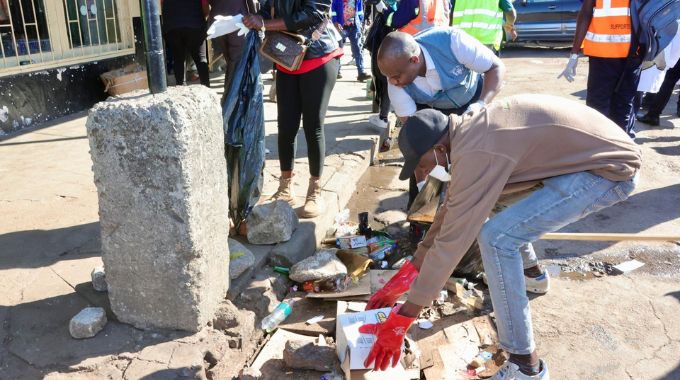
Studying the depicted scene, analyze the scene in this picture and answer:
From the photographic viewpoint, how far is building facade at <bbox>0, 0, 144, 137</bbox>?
5.07 metres

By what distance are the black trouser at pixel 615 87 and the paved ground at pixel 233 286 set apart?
680 millimetres

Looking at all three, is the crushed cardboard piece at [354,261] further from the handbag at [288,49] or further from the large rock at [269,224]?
the handbag at [288,49]

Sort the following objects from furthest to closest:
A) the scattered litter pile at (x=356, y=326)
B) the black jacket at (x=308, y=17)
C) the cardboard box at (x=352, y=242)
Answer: the cardboard box at (x=352, y=242) < the black jacket at (x=308, y=17) < the scattered litter pile at (x=356, y=326)

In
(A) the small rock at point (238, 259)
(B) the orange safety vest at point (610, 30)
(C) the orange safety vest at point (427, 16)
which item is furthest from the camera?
(C) the orange safety vest at point (427, 16)

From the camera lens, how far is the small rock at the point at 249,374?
234cm

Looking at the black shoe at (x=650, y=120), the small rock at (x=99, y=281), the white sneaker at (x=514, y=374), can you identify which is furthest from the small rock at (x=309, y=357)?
the black shoe at (x=650, y=120)

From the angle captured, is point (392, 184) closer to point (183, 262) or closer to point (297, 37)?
point (297, 37)

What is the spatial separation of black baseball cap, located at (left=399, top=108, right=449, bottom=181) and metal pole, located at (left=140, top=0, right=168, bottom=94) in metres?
0.98

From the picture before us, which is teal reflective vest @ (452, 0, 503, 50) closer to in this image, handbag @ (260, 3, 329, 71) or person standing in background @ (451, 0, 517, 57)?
person standing in background @ (451, 0, 517, 57)

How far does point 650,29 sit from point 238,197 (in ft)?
10.0

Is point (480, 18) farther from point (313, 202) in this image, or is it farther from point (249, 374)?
point (249, 374)

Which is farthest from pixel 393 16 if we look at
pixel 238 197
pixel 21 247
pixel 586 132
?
pixel 21 247

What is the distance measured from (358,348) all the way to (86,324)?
1126 mm

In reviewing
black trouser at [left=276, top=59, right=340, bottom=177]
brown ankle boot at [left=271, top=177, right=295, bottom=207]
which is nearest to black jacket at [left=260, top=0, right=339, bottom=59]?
black trouser at [left=276, top=59, right=340, bottom=177]
